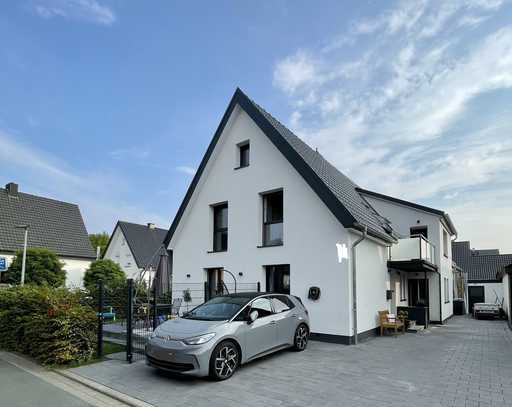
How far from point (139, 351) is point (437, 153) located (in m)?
13.1

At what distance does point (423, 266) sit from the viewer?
47.6 feet

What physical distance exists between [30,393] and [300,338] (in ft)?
18.5

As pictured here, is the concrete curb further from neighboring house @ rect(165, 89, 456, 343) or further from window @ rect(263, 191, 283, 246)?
window @ rect(263, 191, 283, 246)

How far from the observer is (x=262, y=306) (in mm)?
8156

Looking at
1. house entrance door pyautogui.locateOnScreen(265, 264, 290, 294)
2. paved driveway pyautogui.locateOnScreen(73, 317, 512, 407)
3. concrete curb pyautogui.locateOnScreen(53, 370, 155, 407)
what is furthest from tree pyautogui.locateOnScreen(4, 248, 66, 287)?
A: paved driveway pyautogui.locateOnScreen(73, 317, 512, 407)

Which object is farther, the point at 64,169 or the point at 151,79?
the point at 64,169

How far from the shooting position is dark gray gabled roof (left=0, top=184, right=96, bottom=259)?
24.2 metres

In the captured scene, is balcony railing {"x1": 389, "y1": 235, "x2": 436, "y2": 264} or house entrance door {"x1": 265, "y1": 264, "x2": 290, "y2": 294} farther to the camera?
balcony railing {"x1": 389, "y1": 235, "x2": 436, "y2": 264}

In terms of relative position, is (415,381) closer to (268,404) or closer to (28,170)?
(268,404)

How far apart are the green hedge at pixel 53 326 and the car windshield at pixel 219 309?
246 centimetres

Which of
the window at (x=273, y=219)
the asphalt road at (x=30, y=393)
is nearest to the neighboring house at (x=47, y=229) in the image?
the window at (x=273, y=219)

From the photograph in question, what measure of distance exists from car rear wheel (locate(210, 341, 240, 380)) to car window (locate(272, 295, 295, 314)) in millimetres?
1681

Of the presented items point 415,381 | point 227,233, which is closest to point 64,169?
point 227,233

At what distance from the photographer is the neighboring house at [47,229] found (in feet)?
80.5
